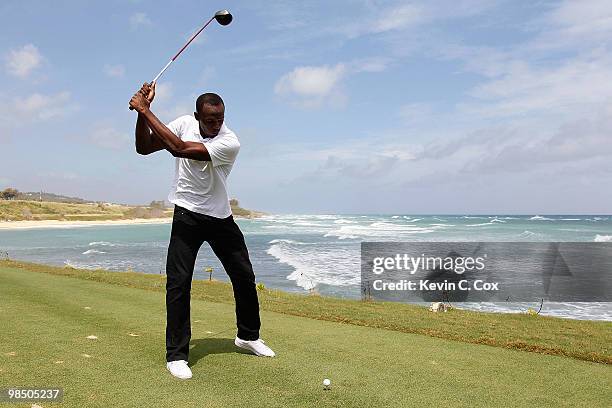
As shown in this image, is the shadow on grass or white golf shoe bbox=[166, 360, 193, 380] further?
the shadow on grass

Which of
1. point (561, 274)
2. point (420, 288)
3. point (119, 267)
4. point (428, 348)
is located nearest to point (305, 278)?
point (420, 288)

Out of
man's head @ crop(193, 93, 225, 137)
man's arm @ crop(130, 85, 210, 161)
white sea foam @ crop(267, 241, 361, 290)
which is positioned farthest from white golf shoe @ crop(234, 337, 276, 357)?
white sea foam @ crop(267, 241, 361, 290)

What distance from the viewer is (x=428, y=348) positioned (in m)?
5.25

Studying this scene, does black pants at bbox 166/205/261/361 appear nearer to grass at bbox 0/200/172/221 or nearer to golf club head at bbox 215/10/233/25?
golf club head at bbox 215/10/233/25

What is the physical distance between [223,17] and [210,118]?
1.04 m

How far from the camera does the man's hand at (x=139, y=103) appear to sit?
13.1ft

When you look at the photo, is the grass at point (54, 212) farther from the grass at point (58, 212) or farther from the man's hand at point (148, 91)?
the man's hand at point (148, 91)

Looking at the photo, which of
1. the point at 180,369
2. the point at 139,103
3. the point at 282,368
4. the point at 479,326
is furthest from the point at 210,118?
the point at 479,326

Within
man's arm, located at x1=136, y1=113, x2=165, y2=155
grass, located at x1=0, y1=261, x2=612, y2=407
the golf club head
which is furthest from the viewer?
the golf club head

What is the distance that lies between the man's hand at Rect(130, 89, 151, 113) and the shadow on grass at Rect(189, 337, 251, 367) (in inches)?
83.5

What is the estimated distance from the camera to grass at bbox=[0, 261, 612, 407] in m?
3.58

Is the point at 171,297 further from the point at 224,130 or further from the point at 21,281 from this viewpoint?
the point at 21,281

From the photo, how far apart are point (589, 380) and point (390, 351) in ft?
5.62

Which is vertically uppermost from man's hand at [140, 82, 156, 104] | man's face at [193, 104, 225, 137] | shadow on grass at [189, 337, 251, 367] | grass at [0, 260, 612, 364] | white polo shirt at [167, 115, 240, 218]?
man's hand at [140, 82, 156, 104]
